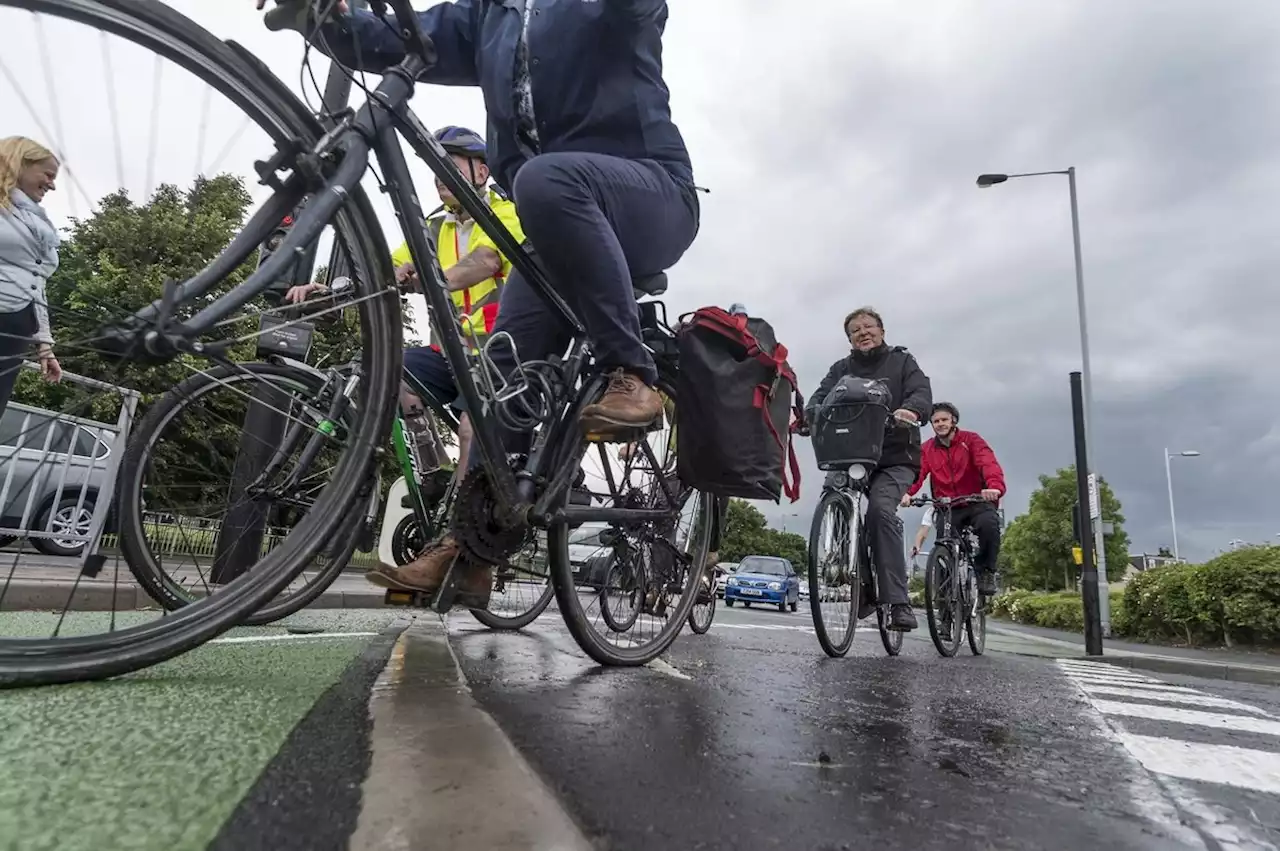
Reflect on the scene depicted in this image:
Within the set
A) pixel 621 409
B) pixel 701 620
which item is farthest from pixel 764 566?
pixel 621 409

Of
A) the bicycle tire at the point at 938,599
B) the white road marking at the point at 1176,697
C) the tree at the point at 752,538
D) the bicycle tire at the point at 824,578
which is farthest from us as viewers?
the tree at the point at 752,538

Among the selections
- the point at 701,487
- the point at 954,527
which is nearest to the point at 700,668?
the point at 701,487

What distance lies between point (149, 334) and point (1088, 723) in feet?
8.36

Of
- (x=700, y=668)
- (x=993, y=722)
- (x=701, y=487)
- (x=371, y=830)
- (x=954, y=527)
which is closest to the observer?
(x=371, y=830)

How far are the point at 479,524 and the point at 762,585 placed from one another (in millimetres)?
23980

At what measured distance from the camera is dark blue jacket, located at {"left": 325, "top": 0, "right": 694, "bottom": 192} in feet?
7.68

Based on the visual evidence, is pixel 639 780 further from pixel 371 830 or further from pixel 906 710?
pixel 906 710

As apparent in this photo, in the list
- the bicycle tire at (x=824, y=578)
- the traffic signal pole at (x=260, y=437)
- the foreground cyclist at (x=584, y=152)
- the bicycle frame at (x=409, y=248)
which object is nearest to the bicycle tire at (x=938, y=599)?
the bicycle tire at (x=824, y=578)

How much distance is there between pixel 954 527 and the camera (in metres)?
6.66

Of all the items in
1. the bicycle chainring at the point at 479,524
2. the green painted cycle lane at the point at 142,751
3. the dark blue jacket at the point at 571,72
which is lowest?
the green painted cycle lane at the point at 142,751

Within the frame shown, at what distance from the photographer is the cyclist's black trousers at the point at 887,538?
4.81 m

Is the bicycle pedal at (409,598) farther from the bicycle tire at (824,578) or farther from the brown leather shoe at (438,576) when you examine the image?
the bicycle tire at (824,578)

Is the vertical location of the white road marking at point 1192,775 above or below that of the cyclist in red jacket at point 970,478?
below

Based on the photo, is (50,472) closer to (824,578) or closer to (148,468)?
(148,468)
